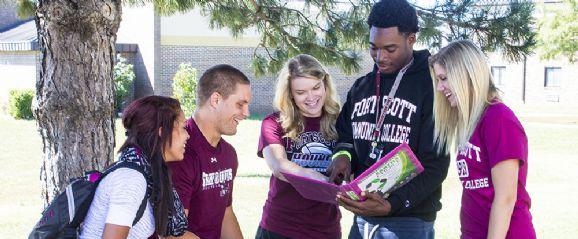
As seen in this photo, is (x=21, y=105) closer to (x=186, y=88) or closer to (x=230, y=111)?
(x=186, y=88)

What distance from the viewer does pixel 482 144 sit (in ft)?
9.71

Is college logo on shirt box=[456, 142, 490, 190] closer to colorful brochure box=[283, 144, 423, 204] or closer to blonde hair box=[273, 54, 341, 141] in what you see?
colorful brochure box=[283, 144, 423, 204]

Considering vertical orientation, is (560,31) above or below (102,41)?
above

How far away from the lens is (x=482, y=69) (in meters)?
2.97

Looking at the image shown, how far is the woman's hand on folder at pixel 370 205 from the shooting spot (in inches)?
122

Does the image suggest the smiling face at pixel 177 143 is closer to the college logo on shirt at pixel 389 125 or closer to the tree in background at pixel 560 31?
the college logo on shirt at pixel 389 125

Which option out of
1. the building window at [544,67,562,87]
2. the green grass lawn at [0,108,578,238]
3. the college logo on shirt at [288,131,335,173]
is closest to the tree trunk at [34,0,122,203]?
the college logo on shirt at [288,131,335,173]

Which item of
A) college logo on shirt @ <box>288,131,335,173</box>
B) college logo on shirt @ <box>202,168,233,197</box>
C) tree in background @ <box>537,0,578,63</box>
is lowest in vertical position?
college logo on shirt @ <box>202,168,233,197</box>

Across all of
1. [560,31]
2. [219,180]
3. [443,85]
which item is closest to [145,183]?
[219,180]

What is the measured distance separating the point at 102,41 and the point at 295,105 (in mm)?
1294

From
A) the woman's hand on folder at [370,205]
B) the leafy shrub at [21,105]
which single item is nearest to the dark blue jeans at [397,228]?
the woman's hand on folder at [370,205]

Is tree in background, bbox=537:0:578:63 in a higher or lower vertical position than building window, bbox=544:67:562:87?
higher

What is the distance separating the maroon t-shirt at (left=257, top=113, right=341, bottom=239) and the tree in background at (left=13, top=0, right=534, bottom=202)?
114 cm

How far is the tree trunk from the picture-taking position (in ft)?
13.8
